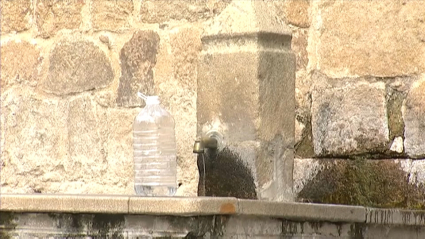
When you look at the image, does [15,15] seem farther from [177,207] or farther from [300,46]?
[177,207]

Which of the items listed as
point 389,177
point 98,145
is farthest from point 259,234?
point 98,145

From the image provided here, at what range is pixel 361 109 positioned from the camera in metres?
4.47

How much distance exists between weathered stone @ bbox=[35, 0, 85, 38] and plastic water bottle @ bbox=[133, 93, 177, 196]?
30.9 inches

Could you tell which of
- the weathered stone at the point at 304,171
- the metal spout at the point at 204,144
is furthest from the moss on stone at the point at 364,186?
the metal spout at the point at 204,144

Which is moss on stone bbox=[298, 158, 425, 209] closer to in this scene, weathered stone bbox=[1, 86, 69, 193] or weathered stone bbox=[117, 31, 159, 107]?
weathered stone bbox=[117, 31, 159, 107]

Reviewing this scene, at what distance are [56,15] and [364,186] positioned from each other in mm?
1632

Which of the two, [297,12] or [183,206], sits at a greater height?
[297,12]

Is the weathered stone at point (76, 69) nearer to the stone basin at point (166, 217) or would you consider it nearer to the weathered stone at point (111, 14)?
the weathered stone at point (111, 14)

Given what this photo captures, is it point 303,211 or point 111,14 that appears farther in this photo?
Result: point 111,14

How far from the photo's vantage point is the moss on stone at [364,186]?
432cm

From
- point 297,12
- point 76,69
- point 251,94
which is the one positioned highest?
point 297,12

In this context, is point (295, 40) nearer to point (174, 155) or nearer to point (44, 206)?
point (174, 155)

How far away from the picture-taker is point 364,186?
174 inches

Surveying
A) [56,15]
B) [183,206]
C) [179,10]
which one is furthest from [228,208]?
[56,15]
